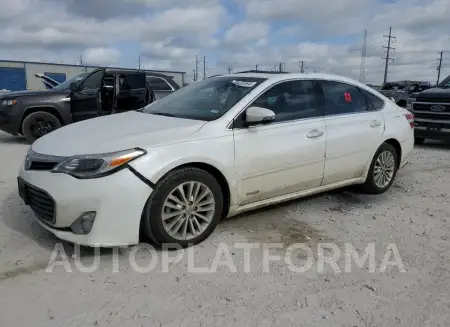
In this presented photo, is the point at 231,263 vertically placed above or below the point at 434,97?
below

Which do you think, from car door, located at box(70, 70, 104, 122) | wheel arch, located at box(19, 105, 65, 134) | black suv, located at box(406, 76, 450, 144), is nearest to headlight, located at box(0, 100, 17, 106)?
wheel arch, located at box(19, 105, 65, 134)

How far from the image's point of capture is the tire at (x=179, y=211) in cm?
333

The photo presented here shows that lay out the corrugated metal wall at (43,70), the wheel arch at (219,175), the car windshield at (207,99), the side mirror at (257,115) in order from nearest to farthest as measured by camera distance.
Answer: the wheel arch at (219,175)
the side mirror at (257,115)
the car windshield at (207,99)
the corrugated metal wall at (43,70)

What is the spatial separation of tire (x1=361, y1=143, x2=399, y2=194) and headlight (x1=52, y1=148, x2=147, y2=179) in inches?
120

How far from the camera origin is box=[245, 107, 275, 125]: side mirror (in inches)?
148

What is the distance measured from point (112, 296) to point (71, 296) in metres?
0.27

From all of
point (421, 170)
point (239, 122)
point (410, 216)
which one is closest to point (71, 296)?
point (239, 122)

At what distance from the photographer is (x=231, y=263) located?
3346mm

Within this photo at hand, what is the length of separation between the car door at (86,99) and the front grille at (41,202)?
5.45 meters

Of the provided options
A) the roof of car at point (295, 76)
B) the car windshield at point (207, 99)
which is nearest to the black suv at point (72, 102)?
the car windshield at point (207, 99)

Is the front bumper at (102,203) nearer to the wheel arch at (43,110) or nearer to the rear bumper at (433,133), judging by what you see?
the wheel arch at (43,110)

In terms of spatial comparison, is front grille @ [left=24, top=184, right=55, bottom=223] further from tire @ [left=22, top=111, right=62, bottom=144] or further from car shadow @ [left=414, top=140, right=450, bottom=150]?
car shadow @ [left=414, top=140, right=450, bottom=150]

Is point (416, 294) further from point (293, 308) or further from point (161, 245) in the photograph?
point (161, 245)

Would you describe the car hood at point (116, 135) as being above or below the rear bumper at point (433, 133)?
Answer: above
